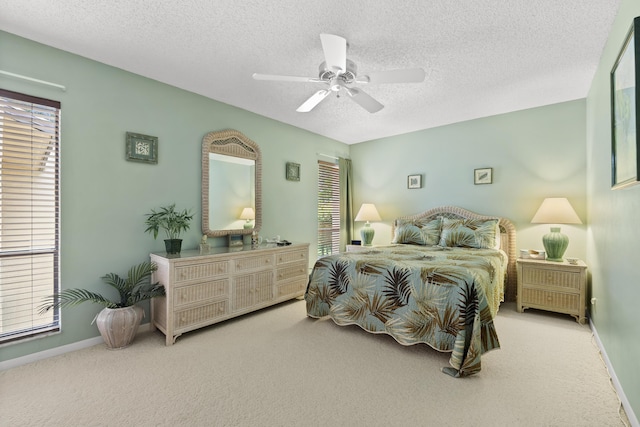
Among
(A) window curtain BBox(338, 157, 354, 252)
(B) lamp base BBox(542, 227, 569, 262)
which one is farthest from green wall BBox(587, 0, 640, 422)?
(A) window curtain BBox(338, 157, 354, 252)

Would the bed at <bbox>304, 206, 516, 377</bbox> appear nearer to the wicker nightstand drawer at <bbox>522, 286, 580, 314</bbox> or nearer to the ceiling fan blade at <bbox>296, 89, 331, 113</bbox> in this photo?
the wicker nightstand drawer at <bbox>522, 286, 580, 314</bbox>

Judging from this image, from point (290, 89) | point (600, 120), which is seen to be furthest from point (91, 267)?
point (600, 120)

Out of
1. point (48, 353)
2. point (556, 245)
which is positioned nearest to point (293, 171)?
point (48, 353)

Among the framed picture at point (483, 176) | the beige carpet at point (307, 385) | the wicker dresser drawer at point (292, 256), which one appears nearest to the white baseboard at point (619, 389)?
the beige carpet at point (307, 385)

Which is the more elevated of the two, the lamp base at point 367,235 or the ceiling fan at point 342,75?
the ceiling fan at point 342,75

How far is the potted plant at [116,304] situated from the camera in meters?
2.49

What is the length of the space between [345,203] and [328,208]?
44 centimetres

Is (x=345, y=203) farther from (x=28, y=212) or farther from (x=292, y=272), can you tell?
(x=28, y=212)

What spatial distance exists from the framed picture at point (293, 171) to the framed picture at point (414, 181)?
198 cm

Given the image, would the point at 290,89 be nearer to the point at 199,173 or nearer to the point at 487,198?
the point at 199,173

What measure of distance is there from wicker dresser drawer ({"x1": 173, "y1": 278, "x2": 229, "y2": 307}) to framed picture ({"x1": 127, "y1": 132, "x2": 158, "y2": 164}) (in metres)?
1.40

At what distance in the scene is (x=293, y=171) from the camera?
4648 millimetres

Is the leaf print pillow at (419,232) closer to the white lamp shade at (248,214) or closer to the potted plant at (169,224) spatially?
the white lamp shade at (248,214)

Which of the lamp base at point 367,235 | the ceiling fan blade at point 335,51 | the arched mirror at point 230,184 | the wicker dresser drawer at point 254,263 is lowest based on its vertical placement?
the wicker dresser drawer at point 254,263
